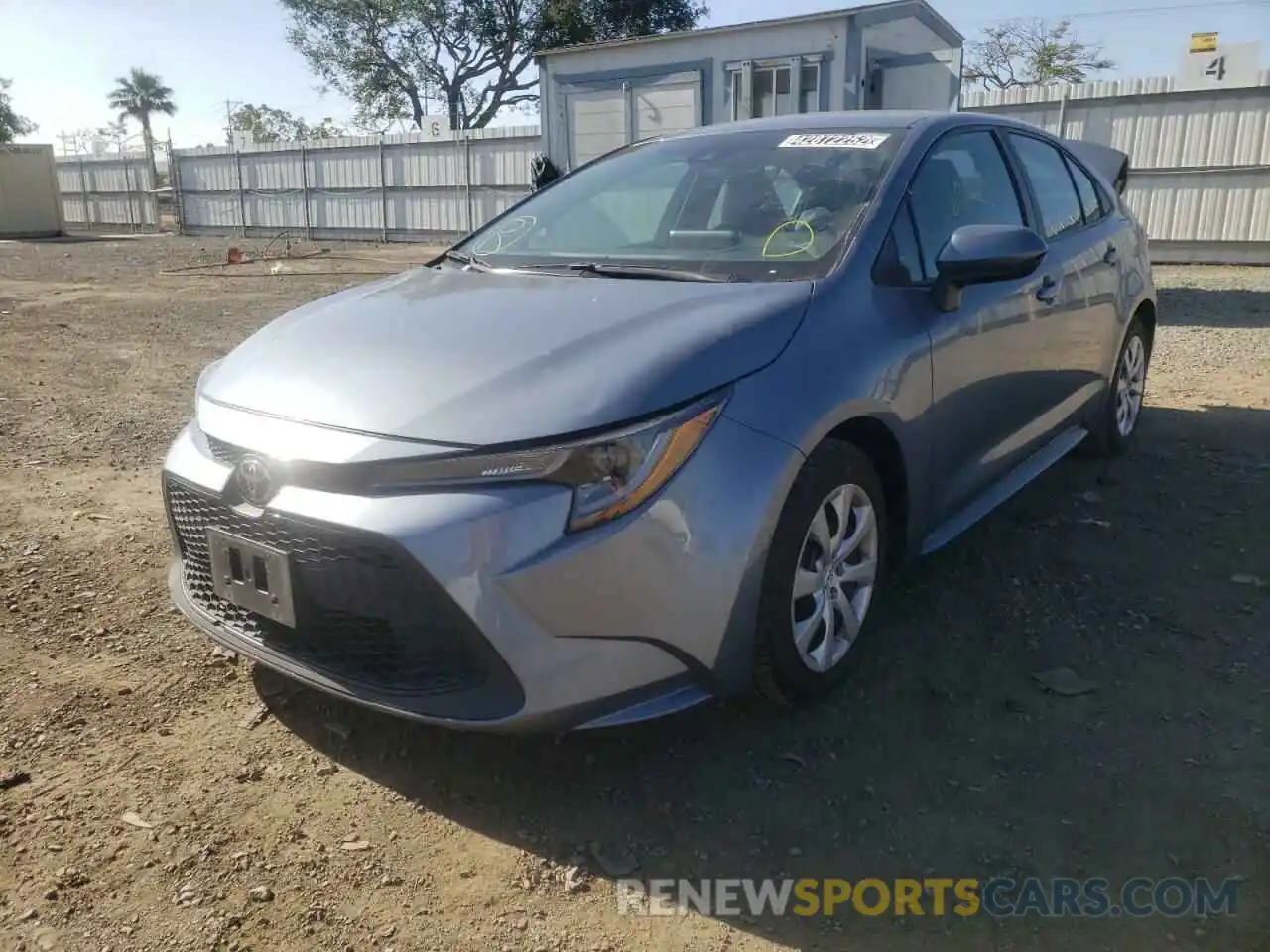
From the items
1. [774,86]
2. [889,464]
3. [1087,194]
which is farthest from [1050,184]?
[774,86]

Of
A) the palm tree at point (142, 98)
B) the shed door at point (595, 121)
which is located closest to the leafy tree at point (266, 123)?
the palm tree at point (142, 98)

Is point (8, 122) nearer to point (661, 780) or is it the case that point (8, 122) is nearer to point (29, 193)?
point (29, 193)

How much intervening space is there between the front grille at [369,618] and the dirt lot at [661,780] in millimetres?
378

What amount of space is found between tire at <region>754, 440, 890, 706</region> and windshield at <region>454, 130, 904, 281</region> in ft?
2.00

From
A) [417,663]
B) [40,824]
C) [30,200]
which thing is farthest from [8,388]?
[30,200]

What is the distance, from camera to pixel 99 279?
1484 cm

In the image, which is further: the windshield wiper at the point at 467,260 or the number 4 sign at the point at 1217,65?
the number 4 sign at the point at 1217,65

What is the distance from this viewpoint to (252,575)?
91.4 inches

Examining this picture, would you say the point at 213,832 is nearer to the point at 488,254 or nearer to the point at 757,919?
the point at 757,919

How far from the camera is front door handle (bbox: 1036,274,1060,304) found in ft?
12.1

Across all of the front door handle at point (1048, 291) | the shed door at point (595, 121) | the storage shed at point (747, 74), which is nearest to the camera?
the front door handle at point (1048, 291)

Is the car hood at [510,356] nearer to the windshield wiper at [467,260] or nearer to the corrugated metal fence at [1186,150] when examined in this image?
the windshield wiper at [467,260]

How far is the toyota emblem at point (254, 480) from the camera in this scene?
2.28 metres

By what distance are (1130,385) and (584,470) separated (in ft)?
12.8
